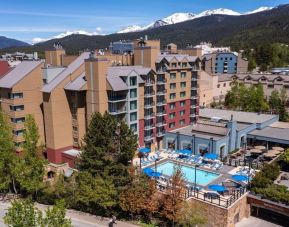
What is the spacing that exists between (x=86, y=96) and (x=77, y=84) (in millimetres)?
2345

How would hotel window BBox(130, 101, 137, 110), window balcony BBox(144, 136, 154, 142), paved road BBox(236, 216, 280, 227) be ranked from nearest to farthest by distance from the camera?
paved road BBox(236, 216, 280, 227)
hotel window BBox(130, 101, 137, 110)
window balcony BBox(144, 136, 154, 142)

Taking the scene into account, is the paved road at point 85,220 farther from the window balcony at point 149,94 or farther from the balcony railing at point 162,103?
the balcony railing at point 162,103

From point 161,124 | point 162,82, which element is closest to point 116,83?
point 162,82

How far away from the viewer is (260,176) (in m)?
41.2

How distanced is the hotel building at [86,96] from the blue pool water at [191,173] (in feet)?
24.5

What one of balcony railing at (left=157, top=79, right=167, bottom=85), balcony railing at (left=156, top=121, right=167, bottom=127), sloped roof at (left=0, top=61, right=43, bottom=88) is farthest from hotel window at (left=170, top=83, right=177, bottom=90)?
sloped roof at (left=0, top=61, right=43, bottom=88)

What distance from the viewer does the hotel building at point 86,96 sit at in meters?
49.8

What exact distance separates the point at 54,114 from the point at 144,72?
16.4 metres

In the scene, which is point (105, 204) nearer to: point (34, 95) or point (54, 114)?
point (54, 114)

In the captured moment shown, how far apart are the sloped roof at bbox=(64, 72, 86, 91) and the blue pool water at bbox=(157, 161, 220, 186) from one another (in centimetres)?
1742

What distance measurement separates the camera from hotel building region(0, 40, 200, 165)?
49.8m

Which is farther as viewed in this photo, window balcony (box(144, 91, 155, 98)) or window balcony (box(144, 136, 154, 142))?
window balcony (box(144, 136, 154, 142))

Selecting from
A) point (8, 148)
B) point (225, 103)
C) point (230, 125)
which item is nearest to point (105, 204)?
point (8, 148)

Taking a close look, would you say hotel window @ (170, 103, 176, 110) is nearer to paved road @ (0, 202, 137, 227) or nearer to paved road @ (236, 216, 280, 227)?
paved road @ (236, 216, 280, 227)
